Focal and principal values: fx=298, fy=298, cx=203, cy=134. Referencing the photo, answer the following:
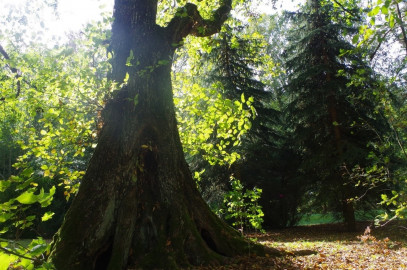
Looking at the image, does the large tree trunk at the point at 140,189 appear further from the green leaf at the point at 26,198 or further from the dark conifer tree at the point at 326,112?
the dark conifer tree at the point at 326,112

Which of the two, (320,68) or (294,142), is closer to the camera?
(320,68)

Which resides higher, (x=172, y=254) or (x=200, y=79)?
(x=200, y=79)

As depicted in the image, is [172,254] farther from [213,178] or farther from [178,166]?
[213,178]

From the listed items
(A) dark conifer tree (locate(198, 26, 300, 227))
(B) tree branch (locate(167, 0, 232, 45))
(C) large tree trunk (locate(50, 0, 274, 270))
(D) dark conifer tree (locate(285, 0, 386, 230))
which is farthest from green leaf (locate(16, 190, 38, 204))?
(A) dark conifer tree (locate(198, 26, 300, 227))

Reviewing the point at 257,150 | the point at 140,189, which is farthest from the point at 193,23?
the point at 257,150

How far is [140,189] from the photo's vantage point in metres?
4.07

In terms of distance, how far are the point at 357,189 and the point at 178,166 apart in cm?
995

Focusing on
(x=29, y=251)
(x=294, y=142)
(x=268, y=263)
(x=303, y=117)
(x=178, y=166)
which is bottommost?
(x=268, y=263)

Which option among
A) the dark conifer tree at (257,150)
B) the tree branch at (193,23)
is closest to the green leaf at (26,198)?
the tree branch at (193,23)

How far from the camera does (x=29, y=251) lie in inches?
32.3

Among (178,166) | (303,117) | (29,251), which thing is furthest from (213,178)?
(29,251)

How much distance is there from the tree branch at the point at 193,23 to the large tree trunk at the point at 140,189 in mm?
37

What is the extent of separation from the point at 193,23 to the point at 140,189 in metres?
3.04

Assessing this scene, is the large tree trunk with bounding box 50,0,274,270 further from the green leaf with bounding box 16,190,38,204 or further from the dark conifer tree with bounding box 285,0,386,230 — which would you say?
the dark conifer tree with bounding box 285,0,386,230
